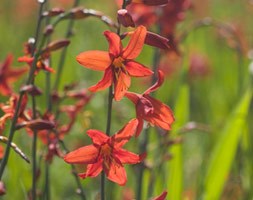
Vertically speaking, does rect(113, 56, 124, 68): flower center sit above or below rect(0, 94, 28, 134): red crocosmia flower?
above

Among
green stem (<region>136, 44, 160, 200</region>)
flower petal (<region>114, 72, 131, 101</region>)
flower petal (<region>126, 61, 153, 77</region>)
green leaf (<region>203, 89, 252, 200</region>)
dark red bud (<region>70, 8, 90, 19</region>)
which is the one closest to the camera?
flower petal (<region>114, 72, 131, 101</region>)

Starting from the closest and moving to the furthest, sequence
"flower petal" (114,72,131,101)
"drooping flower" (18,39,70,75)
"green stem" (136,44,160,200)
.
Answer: "flower petal" (114,72,131,101) < "drooping flower" (18,39,70,75) < "green stem" (136,44,160,200)

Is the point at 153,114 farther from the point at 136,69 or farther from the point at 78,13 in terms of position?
the point at 78,13

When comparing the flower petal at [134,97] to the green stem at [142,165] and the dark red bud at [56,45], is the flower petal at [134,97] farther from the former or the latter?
the green stem at [142,165]

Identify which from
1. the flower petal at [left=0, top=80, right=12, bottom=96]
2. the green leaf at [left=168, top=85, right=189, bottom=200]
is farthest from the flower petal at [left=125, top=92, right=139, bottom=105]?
the green leaf at [left=168, top=85, right=189, bottom=200]

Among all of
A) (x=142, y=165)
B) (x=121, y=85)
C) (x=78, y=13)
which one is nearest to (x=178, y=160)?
(x=142, y=165)

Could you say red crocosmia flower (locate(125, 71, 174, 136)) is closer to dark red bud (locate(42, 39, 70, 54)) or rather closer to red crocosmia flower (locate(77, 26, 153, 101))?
red crocosmia flower (locate(77, 26, 153, 101))

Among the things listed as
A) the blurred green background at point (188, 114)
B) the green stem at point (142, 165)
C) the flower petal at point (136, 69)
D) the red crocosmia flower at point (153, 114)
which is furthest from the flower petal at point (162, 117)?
the green stem at point (142, 165)
